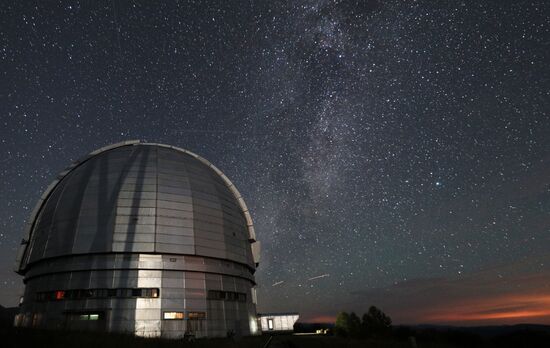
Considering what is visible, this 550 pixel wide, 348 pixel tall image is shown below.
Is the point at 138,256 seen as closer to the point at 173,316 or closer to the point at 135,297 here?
the point at 135,297

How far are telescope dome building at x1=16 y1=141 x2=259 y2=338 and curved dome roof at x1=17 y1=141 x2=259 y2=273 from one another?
0.29 feet

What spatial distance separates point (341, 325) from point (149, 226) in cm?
3645

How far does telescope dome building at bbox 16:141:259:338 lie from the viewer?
76.3 feet

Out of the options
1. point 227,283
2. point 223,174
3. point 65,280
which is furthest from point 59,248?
point 223,174

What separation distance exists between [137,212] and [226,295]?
10380 millimetres

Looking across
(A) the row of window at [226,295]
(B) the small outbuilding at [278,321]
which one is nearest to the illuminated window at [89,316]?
(A) the row of window at [226,295]

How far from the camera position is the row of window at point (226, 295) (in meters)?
26.1

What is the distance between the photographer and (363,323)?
46438 millimetres

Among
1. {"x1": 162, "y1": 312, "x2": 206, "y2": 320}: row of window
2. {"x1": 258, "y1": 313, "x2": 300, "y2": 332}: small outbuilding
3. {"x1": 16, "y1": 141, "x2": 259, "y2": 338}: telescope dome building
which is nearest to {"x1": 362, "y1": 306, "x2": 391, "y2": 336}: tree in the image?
{"x1": 258, "y1": 313, "x2": 300, "y2": 332}: small outbuilding

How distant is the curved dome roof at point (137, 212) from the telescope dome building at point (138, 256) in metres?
0.09

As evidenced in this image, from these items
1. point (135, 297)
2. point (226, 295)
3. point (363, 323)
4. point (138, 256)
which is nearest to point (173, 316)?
point (135, 297)

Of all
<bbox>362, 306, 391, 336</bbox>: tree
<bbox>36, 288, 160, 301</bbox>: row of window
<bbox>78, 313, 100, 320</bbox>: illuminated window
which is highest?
<bbox>36, 288, 160, 301</bbox>: row of window

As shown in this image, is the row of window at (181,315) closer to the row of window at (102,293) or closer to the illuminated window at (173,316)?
the illuminated window at (173,316)

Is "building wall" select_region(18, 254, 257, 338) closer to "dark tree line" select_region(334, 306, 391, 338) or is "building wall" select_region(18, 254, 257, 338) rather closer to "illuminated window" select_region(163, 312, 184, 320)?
"illuminated window" select_region(163, 312, 184, 320)
